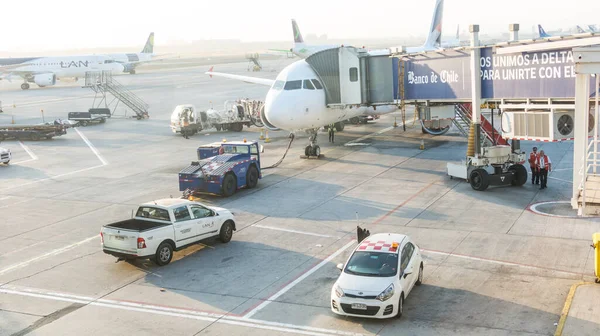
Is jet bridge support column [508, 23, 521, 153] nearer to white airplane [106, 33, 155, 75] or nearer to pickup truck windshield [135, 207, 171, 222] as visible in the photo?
pickup truck windshield [135, 207, 171, 222]

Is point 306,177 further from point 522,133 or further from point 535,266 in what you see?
point 535,266

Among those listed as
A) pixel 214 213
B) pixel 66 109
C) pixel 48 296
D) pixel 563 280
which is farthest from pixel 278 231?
pixel 66 109

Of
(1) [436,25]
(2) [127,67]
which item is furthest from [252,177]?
(2) [127,67]

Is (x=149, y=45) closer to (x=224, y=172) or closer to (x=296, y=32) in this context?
(x=296, y=32)

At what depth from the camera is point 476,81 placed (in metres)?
30.8

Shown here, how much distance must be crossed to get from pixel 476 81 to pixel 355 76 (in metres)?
8.20

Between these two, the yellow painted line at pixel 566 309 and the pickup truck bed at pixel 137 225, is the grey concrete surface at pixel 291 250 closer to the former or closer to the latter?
the yellow painted line at pixel 566 309

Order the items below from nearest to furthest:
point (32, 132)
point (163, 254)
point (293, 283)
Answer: point (293, 283) → point (163, 254) → point (32, 132)

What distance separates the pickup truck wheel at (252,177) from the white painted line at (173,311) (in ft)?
44.5

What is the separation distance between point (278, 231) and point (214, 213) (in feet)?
9.26

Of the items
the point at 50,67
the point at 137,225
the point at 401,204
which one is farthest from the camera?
the point at 50,67

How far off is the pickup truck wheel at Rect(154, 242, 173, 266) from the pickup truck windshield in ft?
2.93

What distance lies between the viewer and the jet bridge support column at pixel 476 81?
3056 cm

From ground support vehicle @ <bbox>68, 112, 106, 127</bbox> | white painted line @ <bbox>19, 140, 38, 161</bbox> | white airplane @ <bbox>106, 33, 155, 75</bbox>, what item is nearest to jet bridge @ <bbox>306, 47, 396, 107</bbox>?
white painted line @ <bbox>19, 140, 38, 161</bbox>
